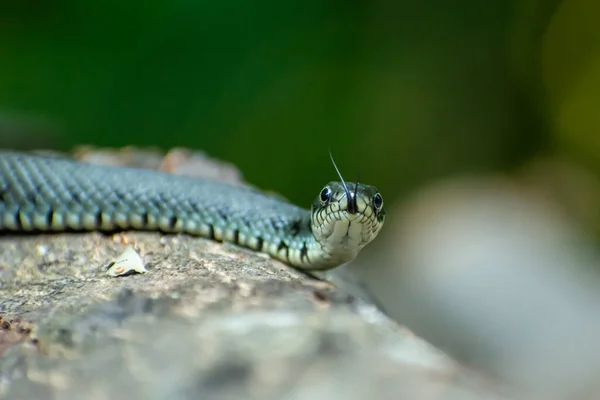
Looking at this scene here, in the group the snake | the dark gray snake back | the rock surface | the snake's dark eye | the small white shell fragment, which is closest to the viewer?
the rock surface

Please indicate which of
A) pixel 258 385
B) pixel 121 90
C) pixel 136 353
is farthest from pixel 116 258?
pixel 121 90

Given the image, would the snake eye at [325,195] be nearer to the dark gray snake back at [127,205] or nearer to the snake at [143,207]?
the snake at [143,207]

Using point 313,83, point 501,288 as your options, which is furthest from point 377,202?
point 313,83

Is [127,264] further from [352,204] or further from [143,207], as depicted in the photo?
[352,204]

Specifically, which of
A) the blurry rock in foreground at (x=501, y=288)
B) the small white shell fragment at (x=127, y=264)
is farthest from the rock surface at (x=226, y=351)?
the blurry rock in foreground at (x=501, y=288)

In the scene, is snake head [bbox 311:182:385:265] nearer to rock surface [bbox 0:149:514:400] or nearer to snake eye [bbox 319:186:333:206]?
snake eye [bbox 319:186:333:206]

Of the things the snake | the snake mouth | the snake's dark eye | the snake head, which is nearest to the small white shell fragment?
the snake
